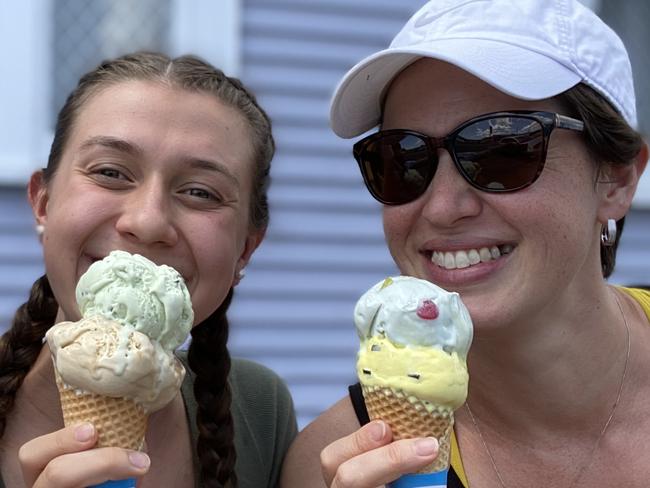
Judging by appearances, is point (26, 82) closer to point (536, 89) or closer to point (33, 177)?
point (33, 177)

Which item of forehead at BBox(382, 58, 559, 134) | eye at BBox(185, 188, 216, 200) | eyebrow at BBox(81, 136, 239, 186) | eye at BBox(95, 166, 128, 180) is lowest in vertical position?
eye at BBox(185, 188, 216, 200)

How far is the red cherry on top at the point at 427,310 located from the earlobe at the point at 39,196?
1.34 metres

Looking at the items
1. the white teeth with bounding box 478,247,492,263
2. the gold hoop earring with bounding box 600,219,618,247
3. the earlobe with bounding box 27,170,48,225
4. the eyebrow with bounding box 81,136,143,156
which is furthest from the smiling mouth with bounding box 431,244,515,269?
the earlobe with bounding box 27,170,48,225

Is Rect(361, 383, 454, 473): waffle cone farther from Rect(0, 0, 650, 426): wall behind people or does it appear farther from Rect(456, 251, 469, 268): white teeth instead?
Rect(0, 0, 650, 426): wall behind people

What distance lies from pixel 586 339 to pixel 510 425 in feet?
1.23

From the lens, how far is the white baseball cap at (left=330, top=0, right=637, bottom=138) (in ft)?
8.22

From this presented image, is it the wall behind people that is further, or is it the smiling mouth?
the wall behind people

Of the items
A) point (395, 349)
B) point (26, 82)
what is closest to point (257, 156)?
point (395, 349)

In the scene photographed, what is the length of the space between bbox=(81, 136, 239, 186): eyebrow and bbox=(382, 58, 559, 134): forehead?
580 mm

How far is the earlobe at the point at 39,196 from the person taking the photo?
285 centimetres

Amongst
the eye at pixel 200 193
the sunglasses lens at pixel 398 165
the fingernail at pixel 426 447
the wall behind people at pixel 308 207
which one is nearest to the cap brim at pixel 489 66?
the sunglasses lens at pixel 398 165

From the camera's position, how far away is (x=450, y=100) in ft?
8.62

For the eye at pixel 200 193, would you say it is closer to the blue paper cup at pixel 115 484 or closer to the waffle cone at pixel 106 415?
the waffle cone at pixel 106 415

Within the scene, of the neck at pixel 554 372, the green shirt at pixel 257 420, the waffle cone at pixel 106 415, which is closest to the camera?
the waffle cone at pixel 106 415
